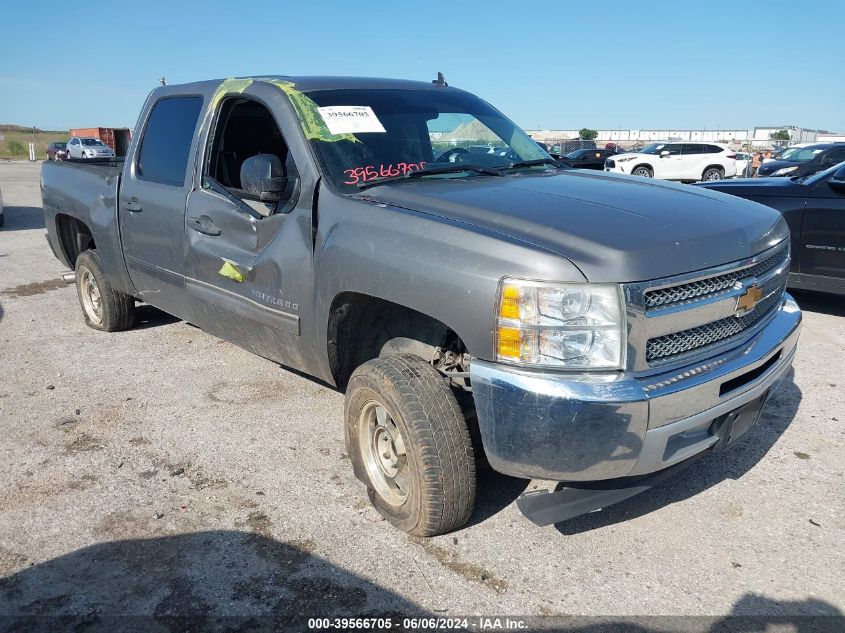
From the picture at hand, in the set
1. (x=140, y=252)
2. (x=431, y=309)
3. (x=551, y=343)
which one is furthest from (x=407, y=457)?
(x=140, y=252)

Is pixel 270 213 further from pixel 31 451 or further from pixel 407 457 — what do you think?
pixel 31 451

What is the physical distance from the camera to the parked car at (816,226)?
240 inches

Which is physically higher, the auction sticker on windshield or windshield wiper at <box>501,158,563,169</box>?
the auction sticker on windshield

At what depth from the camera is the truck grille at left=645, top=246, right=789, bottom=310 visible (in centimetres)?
246

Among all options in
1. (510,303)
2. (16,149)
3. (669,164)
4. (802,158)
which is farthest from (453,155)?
(16,149)

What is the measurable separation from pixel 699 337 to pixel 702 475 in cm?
115

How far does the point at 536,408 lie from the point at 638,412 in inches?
13.6

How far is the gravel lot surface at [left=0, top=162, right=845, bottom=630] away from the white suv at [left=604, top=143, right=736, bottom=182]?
Result: 69.6ft

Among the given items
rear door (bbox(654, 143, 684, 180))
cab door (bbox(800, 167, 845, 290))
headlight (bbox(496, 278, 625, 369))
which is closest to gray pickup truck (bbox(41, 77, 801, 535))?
headlight (bbox(496, 278, 625, 369))

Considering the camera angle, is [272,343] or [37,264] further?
[37,264]

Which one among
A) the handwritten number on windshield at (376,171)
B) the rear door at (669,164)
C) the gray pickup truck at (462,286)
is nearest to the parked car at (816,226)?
the gray pickup truck at (462,286)

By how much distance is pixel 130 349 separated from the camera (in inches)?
218

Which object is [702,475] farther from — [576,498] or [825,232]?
[825,232]

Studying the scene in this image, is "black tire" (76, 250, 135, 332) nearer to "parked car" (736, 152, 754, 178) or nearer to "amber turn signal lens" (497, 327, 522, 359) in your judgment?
"amber turn signal lens" (497, 327, 522, 359)
